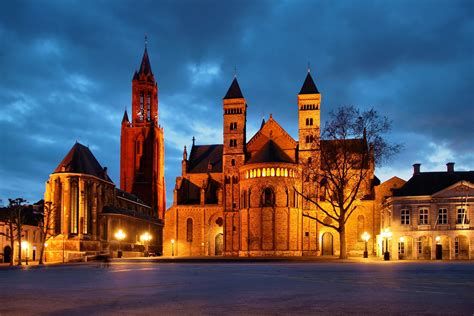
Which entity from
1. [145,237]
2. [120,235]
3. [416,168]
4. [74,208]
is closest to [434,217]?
[416,168]

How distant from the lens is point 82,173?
264 feet

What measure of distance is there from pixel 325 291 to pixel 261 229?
58.2 meters

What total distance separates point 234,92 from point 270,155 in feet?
48.1

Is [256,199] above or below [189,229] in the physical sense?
above

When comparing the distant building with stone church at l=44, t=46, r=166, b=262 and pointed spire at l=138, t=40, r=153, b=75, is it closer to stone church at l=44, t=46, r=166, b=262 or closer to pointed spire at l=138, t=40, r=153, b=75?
stone church at l=44, t=46, r=166, b=262

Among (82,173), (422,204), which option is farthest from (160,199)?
(422,204)

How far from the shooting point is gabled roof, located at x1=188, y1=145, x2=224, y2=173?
95.8m

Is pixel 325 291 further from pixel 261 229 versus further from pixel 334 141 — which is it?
pixel 261 229

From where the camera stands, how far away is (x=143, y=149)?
122000mm

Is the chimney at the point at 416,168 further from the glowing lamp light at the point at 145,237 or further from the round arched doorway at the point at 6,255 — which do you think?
the round arched doorway at the point at 6,255

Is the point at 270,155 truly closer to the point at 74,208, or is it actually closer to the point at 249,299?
the point at 74,208

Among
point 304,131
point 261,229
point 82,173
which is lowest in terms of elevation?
point 261,229

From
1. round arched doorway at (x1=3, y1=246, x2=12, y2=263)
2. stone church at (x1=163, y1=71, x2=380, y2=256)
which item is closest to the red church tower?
stone church at (x1=163, y1=71, x2=380, y2=256)

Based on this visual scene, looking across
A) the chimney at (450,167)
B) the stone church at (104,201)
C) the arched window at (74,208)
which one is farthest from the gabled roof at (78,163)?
the chimney at (450,167)
